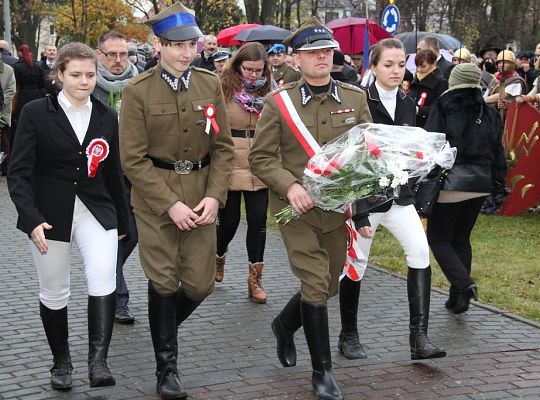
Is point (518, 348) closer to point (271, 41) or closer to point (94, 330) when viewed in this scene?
point (94, 330)

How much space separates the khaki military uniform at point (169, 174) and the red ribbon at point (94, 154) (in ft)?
0.49

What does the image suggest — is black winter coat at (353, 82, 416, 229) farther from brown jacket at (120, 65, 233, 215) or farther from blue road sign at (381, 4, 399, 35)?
blue road sign at (381, 4, 399, 35)

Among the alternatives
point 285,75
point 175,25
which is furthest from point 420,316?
point 285,75

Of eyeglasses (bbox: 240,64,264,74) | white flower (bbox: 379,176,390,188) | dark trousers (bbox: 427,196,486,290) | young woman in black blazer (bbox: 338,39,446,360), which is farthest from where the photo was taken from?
eyeglasses (bbox: 240,64,264,74)

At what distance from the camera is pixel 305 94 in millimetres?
5688

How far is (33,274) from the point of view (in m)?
8.93

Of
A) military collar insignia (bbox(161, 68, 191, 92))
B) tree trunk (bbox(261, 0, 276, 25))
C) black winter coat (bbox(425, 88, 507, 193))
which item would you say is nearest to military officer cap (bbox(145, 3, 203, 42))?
military collar insignia (bbox(161, 68, 191, 92))

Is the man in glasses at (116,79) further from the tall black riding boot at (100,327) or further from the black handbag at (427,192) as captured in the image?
the black handbag at (427,192)

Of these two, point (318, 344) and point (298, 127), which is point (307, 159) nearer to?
point (298, 127)

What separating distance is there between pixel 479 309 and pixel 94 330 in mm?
3514

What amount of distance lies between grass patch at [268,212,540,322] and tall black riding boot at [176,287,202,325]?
3.05 meters

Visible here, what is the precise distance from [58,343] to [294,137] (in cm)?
186

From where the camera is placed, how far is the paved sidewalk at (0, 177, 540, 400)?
221 inches

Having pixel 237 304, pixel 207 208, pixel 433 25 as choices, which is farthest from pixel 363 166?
pixel 433 25
